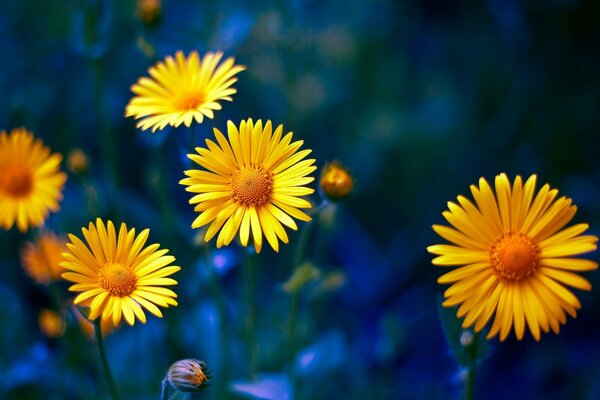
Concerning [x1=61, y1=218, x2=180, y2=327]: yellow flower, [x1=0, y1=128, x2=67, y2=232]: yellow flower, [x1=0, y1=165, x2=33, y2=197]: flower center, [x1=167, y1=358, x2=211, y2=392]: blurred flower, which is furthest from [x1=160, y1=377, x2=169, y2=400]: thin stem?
[x1=0, y1=165, x2=33, y2=197]: flower center

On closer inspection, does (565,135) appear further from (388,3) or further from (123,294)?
(123,294)

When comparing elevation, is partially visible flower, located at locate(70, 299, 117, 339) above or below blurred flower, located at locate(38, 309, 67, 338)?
below

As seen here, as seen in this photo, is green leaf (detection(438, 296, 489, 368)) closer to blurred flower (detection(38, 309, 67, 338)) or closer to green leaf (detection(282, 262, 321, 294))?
green leaf (detection(282, 262, 321, 294))

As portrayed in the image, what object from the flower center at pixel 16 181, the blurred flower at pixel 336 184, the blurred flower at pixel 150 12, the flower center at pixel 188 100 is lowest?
the blurred flower at pixel 336 184

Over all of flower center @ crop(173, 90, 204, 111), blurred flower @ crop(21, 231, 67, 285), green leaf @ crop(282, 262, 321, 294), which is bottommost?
green leaf @ crop(282, 262, 321, 294)

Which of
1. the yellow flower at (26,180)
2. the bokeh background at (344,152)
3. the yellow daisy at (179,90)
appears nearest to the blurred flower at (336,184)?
the yellow daisy at (179,90)

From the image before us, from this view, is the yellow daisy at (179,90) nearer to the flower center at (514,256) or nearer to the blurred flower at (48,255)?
the flower center at (514,256)
